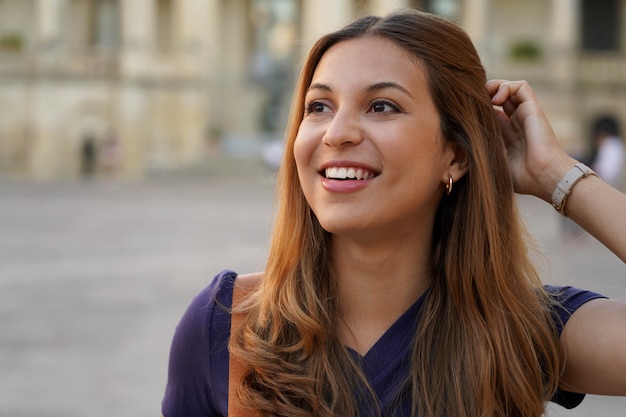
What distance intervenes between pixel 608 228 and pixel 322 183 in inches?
30.8

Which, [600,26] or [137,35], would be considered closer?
[137,35]

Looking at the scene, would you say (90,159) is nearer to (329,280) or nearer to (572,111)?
(572,111)

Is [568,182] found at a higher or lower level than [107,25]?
higher

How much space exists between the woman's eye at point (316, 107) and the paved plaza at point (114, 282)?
78 cm

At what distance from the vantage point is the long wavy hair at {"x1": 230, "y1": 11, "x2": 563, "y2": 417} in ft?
7.17

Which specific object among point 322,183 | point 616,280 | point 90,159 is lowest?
point 90,159

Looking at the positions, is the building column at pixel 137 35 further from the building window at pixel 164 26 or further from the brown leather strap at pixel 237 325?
the brown leather strap at pixel 237 325

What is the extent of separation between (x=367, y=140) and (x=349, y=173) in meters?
0.09

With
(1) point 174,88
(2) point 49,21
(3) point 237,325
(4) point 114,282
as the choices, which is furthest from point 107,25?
(3) point 237,325

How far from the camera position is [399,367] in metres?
2.23

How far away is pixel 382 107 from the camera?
2283 millimetres

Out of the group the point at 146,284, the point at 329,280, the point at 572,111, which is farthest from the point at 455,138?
the point at 572,111

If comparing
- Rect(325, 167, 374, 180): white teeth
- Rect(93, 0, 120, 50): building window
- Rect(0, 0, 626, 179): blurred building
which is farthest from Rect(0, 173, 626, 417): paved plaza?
Rect(93, 0, 120, 50): building window

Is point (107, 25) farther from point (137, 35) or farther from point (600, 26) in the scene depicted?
point (600, 26)
